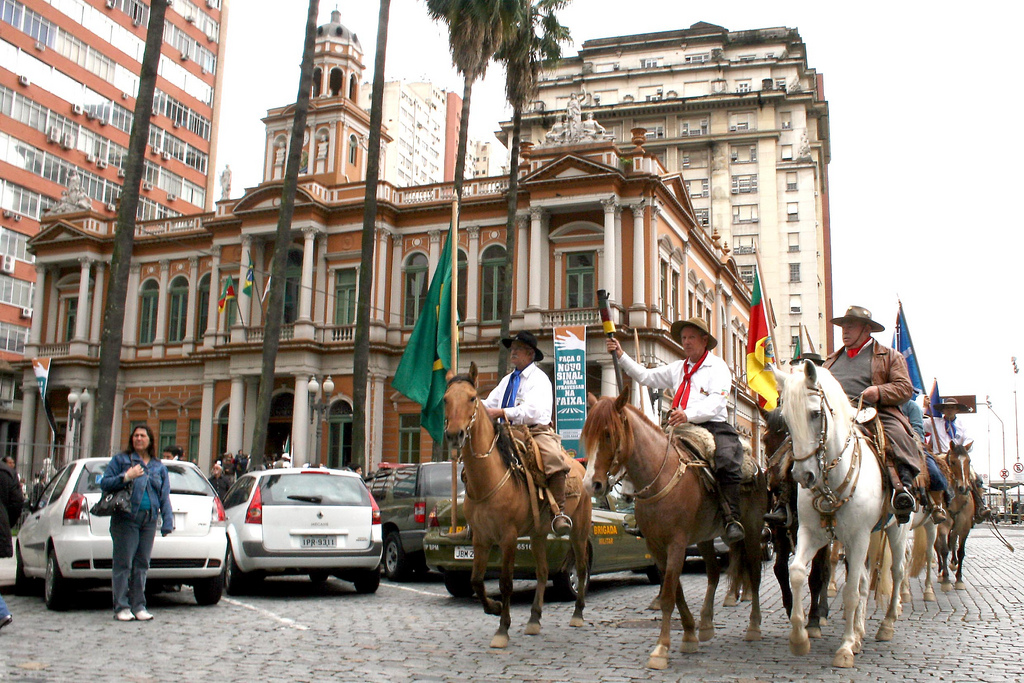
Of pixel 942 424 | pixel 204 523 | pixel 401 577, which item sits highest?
pixel 942 424

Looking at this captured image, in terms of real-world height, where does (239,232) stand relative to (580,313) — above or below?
above

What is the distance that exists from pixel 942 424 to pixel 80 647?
1242cm

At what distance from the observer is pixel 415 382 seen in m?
13.8

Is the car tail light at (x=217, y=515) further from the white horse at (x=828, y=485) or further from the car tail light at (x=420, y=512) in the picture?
the white horse at (x=828, y=485)

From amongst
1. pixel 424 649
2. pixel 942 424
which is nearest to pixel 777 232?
pixel 942 424

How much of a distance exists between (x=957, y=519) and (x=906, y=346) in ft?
12.4

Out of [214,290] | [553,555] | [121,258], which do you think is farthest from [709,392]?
[214,290]

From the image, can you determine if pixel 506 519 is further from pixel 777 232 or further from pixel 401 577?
pixel 777 232

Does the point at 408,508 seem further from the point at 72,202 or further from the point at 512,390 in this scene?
the point at 72,202

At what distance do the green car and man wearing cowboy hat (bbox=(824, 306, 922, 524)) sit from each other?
3.83 metres

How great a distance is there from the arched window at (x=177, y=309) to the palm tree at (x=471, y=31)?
21.6m

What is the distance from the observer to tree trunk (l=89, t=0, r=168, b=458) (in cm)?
1596

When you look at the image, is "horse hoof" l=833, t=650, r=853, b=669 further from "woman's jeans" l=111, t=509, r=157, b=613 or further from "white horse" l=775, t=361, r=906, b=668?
"woman's jeans" l=111, t=509, r=157, b=613

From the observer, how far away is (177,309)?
43906 millimetres
